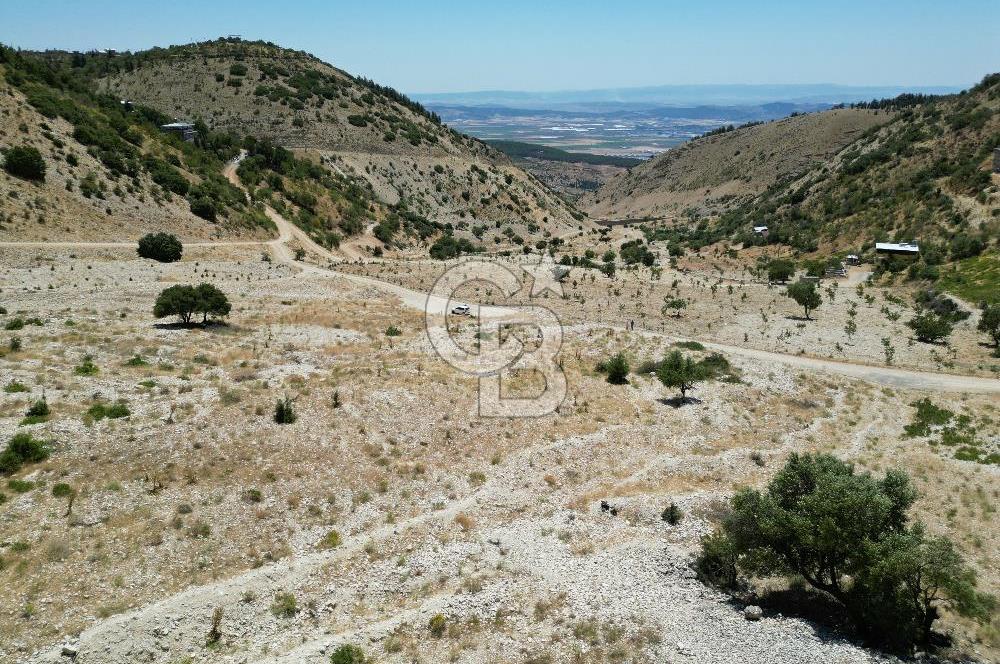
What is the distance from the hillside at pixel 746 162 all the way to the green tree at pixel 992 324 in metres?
96.4

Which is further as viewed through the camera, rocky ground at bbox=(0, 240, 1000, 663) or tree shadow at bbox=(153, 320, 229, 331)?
tree shadow at bbox=(153, 320, 229, 331)

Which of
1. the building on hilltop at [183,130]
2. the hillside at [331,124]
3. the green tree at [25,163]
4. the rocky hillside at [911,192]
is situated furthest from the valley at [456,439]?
the hillside at [331,124]

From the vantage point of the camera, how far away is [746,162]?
169m

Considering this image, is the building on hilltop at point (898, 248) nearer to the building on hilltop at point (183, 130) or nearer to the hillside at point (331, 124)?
the hillside at point (331, 124)

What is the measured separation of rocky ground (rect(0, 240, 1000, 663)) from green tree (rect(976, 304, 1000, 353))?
13.1 metres

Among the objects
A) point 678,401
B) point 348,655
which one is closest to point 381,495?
point 348,655

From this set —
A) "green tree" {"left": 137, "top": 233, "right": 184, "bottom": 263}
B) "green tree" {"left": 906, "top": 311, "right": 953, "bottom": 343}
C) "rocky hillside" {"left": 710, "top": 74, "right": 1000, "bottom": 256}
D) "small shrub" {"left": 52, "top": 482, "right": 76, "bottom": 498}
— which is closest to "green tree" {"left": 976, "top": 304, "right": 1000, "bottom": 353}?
"green tree" {"left": 906, "top": 311, "right": 953, "bottom": 343}

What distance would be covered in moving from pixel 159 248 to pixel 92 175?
15212 millimetres

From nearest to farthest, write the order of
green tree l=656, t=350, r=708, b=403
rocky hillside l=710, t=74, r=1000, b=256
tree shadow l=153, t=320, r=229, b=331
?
1. green tree l=656, t=350, r=708, b=403
2. tree shadow l=153, t=320, r=229, b=331
3. rocky hillside l=710, t=74, r=1000, b=256

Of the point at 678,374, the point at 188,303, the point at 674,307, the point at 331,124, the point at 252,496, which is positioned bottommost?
the point at 674,307

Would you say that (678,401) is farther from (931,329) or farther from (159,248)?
(159,248)

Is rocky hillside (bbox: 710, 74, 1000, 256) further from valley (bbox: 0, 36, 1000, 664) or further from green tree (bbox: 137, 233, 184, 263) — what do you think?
green tree (bbox: 137, 233, 184, 263)

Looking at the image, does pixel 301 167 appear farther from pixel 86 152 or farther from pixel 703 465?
pixel 703 465

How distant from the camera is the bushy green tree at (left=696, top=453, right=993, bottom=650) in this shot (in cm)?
1844
